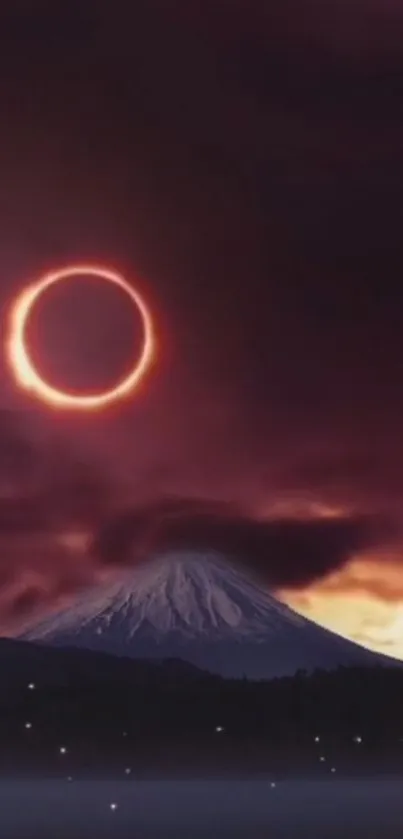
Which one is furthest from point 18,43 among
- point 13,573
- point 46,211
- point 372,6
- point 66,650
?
point 66,650

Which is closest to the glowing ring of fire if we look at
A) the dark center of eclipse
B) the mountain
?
the dark center of eclipse

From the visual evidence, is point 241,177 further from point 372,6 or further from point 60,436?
point 60,436

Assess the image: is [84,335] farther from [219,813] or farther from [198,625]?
[219,813]

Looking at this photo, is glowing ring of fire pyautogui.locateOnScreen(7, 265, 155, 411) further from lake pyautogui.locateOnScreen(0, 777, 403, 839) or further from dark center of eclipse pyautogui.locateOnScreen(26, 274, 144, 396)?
lake pyautogui.locateOnScreen(0, 777, 403, 839)

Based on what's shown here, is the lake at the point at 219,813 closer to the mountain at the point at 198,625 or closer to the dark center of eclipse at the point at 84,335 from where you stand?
the mountain at the point at 198,625

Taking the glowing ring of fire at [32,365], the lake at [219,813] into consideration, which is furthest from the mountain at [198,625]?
the lake at [219,813]

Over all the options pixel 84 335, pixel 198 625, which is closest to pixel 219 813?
pixel 198 625
